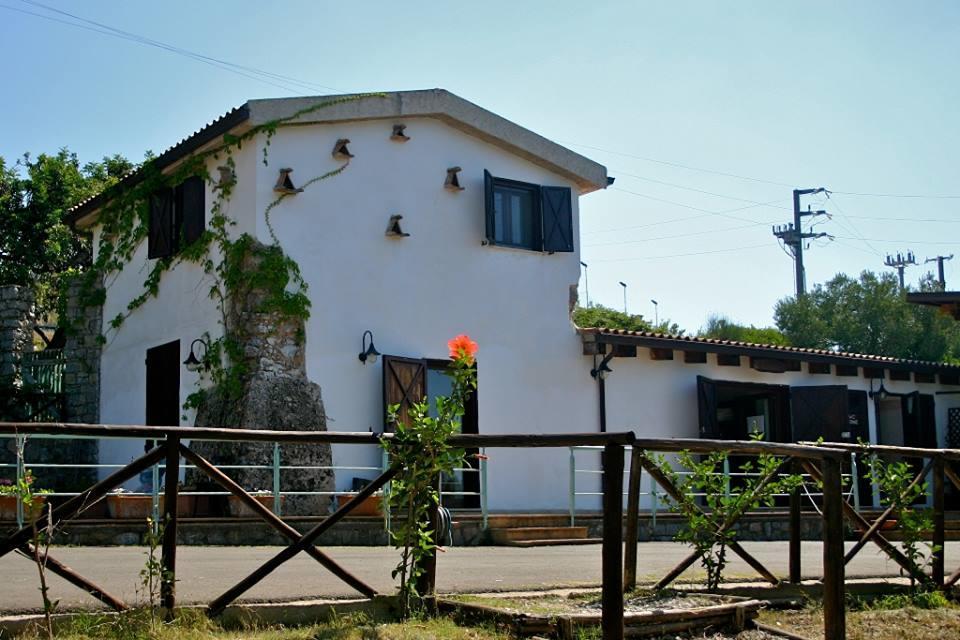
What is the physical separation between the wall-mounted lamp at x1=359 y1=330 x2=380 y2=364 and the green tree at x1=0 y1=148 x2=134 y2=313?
454 inches

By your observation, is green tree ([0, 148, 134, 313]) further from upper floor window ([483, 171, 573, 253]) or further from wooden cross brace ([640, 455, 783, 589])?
wooden cross brace ([640, 455, 783, 589])

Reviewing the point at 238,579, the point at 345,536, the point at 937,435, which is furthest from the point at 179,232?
the point at 937,435

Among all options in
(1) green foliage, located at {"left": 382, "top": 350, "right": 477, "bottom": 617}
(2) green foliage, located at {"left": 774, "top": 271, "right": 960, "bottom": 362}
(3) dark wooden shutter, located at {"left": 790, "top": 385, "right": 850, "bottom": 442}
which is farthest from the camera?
(2) green foliage, located at {"left": 774, "top": 271, "right": 960, "bottom": 362}

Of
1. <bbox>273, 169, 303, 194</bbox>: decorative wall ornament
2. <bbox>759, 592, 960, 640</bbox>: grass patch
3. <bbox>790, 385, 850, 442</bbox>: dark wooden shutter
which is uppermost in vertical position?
<bbox>273, 169, 303, 194</bbox>: decorative wall ornament

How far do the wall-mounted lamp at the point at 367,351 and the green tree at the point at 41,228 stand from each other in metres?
11.5

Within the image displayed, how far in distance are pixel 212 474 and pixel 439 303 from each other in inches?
414

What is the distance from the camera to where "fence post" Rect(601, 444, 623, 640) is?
5.97 m

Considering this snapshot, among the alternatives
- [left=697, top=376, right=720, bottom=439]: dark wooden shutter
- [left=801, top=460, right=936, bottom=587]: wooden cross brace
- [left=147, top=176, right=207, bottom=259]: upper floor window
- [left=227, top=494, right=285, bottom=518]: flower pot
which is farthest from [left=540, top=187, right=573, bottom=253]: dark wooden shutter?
[left=801, top=460, right=936, bottom=587]: wooden cross brace

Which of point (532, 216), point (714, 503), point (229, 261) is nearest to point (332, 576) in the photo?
point (714, 503)

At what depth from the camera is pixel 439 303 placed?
16766 millimetres

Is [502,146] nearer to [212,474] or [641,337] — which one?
[641,337]

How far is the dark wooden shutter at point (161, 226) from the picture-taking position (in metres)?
17.0

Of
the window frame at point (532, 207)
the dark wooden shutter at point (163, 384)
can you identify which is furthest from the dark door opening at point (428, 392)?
the dark wooden shutter at point (163, 384)

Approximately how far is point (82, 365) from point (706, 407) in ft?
33.4
